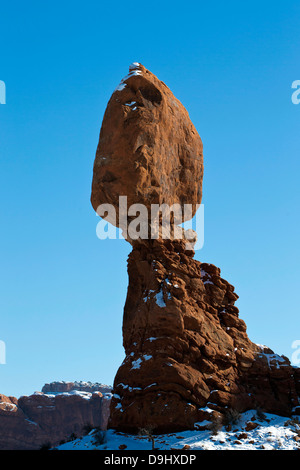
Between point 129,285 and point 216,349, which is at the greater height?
point 129,285

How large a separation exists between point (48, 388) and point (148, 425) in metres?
75.2

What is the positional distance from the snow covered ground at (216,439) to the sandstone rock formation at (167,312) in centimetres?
58

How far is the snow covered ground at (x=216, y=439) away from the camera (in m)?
15.1

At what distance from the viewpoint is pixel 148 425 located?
640 inches

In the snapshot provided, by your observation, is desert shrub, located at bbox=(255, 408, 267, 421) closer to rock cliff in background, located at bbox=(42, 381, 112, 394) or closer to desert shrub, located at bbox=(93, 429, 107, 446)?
desert shrub, located at bbox=(93, 429, 107, 446)

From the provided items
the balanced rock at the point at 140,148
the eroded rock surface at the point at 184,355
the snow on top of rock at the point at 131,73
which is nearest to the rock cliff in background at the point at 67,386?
the eroded rock surface at the point at 184,355

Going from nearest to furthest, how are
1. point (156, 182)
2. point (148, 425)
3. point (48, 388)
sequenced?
point (148, 425), point (156, 182), point (48, 388)

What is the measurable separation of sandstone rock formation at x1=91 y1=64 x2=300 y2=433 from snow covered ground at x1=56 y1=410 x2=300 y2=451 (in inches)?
22.9

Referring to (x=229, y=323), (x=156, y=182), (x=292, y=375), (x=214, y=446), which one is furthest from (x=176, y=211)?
(x=214, y=446)

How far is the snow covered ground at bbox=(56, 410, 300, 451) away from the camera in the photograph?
49.4 ft

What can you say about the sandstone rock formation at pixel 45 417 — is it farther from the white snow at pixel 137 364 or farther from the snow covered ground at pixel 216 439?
the snow covered ground at pixel 216 439

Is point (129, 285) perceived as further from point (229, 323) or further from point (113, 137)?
point (113, 137)

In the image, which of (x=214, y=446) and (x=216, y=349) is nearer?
(x=214, y=446)

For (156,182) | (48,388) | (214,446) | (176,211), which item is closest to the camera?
(214,446)
